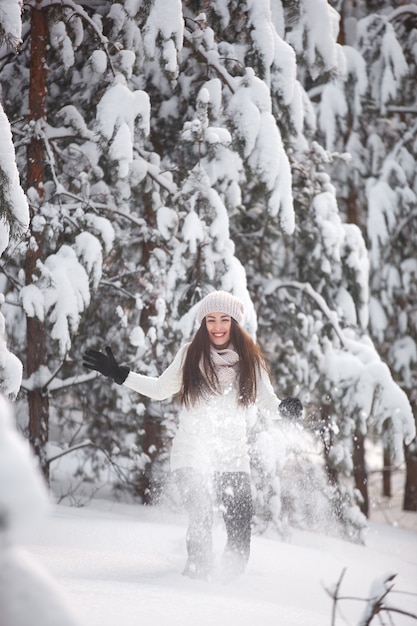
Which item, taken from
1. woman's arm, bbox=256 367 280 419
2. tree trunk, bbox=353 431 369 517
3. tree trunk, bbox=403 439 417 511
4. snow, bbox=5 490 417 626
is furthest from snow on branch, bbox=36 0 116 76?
tree trunk, bbox=403 439 417 511

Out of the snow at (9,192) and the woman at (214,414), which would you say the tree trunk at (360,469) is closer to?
the woman at (214,414)

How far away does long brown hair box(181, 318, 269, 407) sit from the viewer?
4.11 meters

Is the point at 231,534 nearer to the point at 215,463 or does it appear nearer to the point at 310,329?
the point at 215,463

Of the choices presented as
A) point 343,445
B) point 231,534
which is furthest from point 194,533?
point 343,445

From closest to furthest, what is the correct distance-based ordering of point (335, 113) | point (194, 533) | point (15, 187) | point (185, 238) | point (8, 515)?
1. point (8, 515)
2. point (15, 187)
3. point (194, 533)
4. point (185, 238)
5. point (335, 113)

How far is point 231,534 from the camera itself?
163 inches

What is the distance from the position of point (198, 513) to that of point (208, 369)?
0.89 meters

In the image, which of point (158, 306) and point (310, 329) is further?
point (310, 329)

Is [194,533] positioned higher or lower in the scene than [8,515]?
lower

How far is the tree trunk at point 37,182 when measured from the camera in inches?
225

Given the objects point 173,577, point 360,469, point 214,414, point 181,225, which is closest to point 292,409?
point 214,414

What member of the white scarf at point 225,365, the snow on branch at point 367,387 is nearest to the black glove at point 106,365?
the white scarf at point 225,365

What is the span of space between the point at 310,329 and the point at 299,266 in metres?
1.06

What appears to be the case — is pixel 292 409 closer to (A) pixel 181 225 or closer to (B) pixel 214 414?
(B) pixel 214 414
